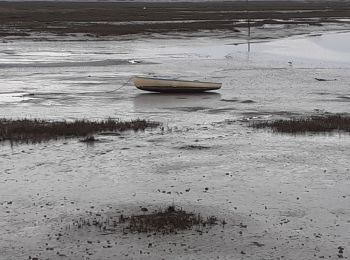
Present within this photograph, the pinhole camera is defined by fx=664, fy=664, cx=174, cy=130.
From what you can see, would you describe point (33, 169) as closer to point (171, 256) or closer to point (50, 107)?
point (171, 256)

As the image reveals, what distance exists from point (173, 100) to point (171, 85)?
1.72 metres

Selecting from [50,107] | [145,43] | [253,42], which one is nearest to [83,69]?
[50,107]

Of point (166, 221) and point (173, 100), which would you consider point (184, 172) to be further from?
point (173, 100)

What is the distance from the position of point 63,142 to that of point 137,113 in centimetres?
613

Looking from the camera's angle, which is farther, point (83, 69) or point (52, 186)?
point (83, 69)

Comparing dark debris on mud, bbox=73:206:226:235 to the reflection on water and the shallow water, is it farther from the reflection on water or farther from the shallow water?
the reflection on water

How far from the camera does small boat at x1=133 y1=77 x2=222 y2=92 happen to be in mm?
31394

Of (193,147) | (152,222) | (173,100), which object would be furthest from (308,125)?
(152,222)

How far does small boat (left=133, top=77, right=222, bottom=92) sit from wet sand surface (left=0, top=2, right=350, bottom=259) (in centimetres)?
43

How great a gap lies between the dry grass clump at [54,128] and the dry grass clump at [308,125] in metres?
4.14

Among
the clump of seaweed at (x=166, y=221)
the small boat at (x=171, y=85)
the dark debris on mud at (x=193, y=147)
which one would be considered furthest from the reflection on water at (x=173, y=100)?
the clump of seaweed at (x=166, y=221)

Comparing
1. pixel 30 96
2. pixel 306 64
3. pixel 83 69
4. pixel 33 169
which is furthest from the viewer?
pixel 306 64

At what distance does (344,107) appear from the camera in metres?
27.6

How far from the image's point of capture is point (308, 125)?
2284 cm
